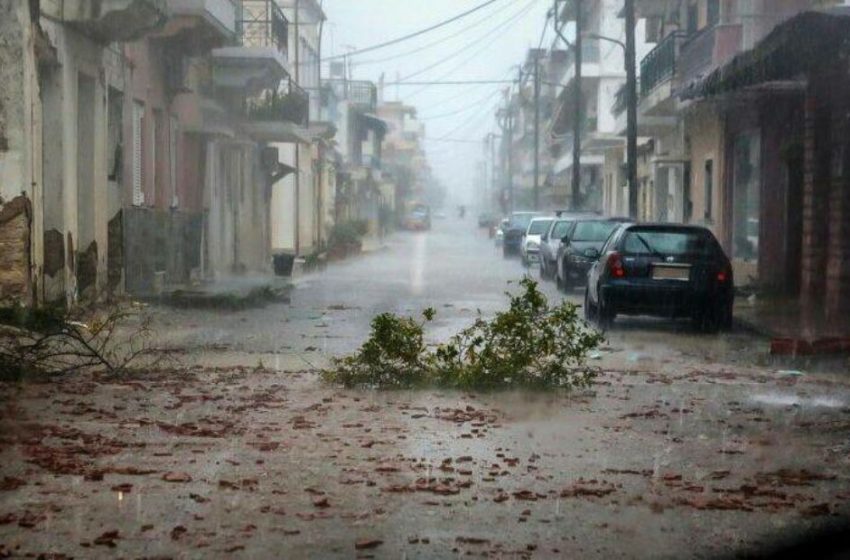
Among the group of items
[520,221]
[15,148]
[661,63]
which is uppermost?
[661,63]

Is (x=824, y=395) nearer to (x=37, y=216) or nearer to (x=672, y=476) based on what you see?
(x=672, y=476)

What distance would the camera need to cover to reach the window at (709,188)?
3356 centimetres

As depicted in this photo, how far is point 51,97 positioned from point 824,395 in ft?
37.8

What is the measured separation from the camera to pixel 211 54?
32.4 meters

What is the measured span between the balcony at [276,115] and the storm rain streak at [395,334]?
0.10m

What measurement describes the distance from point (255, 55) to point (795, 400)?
77.4 ft

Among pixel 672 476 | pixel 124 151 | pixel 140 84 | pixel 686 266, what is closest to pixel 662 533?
pixel 672 476

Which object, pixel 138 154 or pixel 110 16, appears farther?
pixel 138 154

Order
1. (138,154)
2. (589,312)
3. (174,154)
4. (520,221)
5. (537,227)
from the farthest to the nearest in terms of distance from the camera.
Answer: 1. (520,221)
2. (537,227)
3. (174,154)
4. (138,154)
5. (589,312)

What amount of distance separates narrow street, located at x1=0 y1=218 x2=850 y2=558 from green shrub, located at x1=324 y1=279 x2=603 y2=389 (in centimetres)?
29

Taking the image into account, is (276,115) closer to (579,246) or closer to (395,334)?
(579,246)

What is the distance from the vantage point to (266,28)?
1351 inches

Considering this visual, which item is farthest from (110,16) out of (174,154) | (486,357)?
(486,357)

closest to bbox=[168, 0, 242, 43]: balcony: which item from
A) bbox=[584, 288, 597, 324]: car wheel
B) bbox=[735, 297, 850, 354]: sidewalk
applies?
bbox=[584, 288, 597, 324]: car wheel
